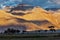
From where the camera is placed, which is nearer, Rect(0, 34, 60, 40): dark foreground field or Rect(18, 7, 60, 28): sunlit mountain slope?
Rect(0, 34, 60, 40): dark foreground field

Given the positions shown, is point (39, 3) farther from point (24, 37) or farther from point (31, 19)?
point (24, 37)

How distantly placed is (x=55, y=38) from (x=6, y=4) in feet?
4.03

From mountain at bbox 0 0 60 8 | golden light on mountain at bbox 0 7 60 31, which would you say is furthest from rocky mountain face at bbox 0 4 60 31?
mountain at bbox 0 0 60 8

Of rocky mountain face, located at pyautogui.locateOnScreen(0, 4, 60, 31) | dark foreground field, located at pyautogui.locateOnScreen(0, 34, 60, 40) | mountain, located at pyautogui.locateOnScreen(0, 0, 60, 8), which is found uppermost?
mountain, located at pyautogui.locateOnScreen(0, 0, 60, 8)

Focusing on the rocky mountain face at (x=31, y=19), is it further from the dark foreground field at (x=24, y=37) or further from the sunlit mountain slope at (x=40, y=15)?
the dark foreground field at (x=24, y=37)

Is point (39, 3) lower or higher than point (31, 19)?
higher

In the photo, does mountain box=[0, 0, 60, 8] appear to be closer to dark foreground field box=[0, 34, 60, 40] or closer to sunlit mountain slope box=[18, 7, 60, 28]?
sunlit mountain slope box=[18, 7, 60, 28]

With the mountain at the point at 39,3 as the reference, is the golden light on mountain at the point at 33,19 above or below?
below

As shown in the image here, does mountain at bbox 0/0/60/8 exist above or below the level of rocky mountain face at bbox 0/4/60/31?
above

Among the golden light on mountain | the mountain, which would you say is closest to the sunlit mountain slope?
the golden light on mountain

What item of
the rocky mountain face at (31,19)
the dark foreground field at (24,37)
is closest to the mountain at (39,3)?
the rocky mountain face at (31,19)

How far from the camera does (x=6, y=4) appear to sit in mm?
4723

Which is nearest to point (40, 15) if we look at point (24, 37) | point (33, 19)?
point (33, 19)

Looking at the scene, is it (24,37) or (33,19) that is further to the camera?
(33,19)
